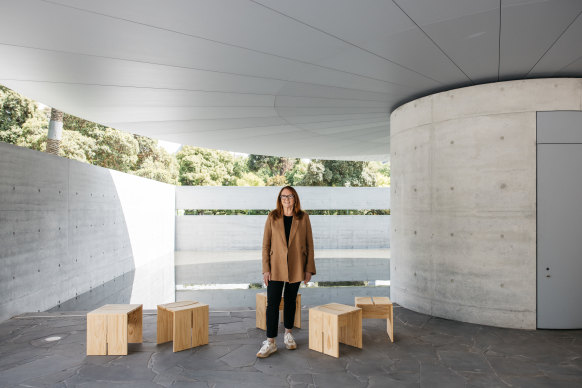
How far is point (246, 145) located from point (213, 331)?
8.17 m

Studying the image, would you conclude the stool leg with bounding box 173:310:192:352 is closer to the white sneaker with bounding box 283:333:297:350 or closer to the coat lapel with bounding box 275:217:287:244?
the white sneaker with bounding box 283:333:297:350

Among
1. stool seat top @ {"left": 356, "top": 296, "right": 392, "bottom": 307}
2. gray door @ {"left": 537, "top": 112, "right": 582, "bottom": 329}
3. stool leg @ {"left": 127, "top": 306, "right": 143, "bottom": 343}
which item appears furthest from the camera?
gray door @ {"left": 537, "top": 112, "right": 582, "bottom": 329}

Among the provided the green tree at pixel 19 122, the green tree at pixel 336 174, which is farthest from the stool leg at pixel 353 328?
the green tree at pixel 336 174

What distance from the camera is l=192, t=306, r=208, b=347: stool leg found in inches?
195

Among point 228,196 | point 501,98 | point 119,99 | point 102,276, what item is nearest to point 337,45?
point 501,98

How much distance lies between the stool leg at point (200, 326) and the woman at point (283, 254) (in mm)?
843

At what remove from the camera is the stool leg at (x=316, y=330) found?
15.7 feet

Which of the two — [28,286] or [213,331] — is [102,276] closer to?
[28,286]

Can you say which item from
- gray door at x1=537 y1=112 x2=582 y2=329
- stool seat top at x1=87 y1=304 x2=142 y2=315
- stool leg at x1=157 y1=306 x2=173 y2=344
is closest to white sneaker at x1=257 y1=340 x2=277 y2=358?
stool leg at x1=157 y1=306 x2=173 y2=344

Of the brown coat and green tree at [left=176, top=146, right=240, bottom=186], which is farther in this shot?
green tree at [left=176, top=146, right=240, bottom=186]

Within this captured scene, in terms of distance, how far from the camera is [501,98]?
6.10 m

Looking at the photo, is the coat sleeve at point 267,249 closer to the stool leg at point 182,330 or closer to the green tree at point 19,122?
the stool leg at point 182,330

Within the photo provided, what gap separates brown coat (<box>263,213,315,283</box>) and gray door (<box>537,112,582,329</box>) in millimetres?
3599

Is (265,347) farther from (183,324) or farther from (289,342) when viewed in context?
(183,324)
